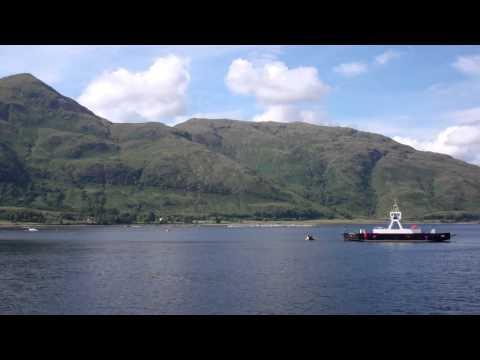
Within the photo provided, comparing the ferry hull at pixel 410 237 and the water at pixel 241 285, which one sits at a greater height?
the ferry hull at pixel 410 237

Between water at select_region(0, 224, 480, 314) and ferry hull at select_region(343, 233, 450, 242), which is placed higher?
ferry hull at select_region(343, 233, 450, 242)

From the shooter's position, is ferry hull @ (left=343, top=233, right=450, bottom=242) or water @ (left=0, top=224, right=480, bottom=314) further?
ferry hull @ (left=343, top=233, right=450, bottom=242)

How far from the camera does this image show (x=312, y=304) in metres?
46.8

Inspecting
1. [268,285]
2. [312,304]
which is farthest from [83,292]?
[312,304]

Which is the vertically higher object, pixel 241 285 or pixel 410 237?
pixel 410 237

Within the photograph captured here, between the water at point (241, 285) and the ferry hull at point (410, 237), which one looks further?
the ferry hull at point (410, 237)

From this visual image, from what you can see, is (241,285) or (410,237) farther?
(410,237)
